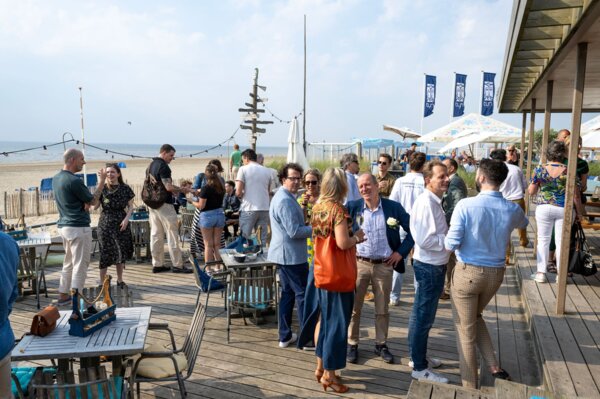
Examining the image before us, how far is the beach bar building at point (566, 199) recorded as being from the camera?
10.3 feet

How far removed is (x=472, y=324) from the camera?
3230mm

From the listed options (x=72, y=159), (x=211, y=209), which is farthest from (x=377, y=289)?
(x=72, y=159)

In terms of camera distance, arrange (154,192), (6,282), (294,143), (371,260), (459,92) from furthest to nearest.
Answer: (459,92) → (294,143) → (154,192) → (371,260) → (6,282)

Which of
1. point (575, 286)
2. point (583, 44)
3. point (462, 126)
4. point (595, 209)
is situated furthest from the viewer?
point (462, 126)

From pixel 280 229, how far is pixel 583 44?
9.35 feet

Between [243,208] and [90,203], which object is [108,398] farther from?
[243,208]

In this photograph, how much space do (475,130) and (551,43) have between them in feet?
36.8

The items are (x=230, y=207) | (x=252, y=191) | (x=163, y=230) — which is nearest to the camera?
(x=252, y=191)

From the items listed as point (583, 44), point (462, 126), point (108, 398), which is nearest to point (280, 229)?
point (108, 398)

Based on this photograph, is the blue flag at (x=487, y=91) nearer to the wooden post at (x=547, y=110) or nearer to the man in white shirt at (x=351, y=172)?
the wooden post at (x=547, y=110)

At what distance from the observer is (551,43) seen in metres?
4.36

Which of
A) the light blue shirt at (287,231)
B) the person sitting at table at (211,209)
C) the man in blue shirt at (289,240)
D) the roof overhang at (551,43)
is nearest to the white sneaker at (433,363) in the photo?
the man in blue shirt at (289,240)

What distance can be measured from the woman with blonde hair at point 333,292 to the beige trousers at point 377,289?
47 centimetres

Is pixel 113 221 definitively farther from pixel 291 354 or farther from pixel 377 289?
pixel 377 289
